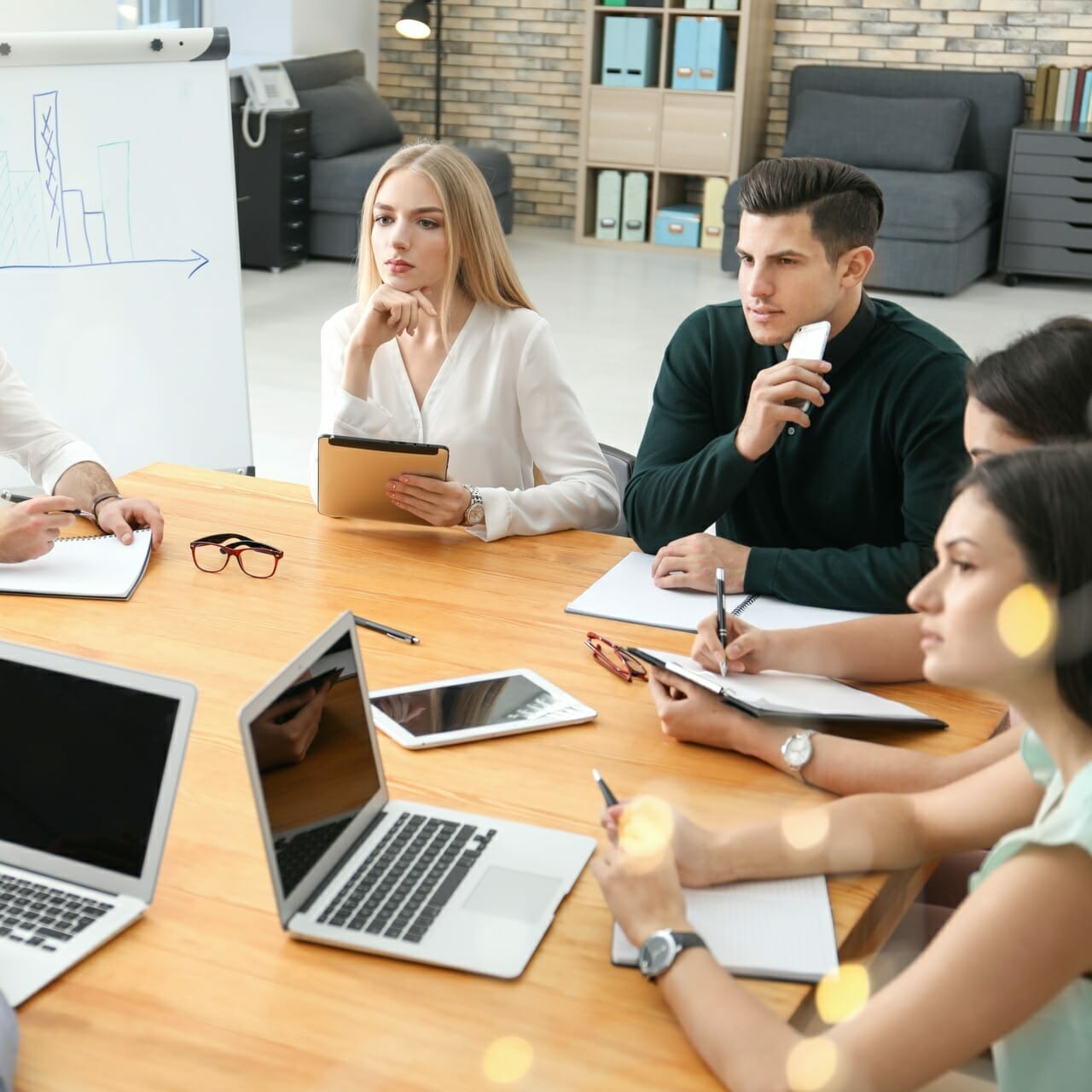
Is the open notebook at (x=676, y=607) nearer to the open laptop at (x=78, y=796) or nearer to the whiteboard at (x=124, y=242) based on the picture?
the open laptop at (x=78, y=796)

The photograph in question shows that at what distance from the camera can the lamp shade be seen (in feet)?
27.1

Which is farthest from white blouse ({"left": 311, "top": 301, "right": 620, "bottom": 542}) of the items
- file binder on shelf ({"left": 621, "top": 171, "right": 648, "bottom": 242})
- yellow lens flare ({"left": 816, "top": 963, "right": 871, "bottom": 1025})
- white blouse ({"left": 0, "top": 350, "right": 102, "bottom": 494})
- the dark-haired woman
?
file binder on shelf ({"left": 621, "top": 171, "right": 648, "bottom": 242})

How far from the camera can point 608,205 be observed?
866 cm

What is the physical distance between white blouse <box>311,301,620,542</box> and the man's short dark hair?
1.61 feet

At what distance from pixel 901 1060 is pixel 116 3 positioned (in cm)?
726

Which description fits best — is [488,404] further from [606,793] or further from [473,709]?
[606,793]

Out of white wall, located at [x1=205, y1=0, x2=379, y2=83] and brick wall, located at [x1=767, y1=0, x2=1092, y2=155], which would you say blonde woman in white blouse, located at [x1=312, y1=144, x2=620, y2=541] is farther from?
brick wall, located at [x1=767, y1=0, x2=1092, y2=155]

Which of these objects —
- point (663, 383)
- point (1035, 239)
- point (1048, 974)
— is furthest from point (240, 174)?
point (1048, 974)

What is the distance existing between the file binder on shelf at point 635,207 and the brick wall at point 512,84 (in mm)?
619

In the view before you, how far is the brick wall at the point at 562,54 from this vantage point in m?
7.93

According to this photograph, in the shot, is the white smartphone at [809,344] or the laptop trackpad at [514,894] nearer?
the laptop trackpad at [514,894]

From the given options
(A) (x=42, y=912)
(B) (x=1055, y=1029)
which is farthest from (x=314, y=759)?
(B) (x=1055, y=1029)

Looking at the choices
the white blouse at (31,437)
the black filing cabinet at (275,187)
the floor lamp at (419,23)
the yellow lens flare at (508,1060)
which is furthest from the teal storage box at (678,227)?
the yellow lens flare at (508,1060)

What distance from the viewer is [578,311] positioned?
696 centimetres
